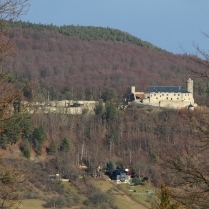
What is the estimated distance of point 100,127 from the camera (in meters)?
29.5

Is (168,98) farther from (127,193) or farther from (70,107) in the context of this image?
(127,193)

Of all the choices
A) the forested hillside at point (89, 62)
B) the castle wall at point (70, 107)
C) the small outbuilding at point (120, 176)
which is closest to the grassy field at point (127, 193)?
the small outbuilding at point (120, 176)

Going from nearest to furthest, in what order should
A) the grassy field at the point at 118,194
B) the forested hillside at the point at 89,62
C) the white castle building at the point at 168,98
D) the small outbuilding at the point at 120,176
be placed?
1. the grassy field at the point at 118,194
2. the small outbuilding at the point at 120,176
3. the white castle building at the point at 168,98
4. the forested hillside at the point at 89,62

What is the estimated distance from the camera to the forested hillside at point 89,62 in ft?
126

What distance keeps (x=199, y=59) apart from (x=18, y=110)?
161 centimetres

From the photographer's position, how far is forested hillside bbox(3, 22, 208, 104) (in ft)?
126

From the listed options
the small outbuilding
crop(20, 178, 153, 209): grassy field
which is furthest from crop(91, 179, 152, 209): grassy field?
the small outbuilding

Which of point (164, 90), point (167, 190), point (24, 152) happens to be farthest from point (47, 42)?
point (167, 190)

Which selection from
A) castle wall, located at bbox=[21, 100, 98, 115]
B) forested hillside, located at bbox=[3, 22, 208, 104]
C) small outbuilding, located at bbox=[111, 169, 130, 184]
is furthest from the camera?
forested hillside, located at bbox=[3, 22, 208, 104]

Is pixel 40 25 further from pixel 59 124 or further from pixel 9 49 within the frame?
pixel 9 49

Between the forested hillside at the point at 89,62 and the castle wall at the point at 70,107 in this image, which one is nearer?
the castle wall at the point at 70,107

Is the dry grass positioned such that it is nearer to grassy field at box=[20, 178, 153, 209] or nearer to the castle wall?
grassy field at box=[20, 178, 153, 209]

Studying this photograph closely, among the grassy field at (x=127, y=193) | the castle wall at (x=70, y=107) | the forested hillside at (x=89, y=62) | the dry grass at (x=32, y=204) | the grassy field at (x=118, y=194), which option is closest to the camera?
the dry grass at (x=32, y=204)

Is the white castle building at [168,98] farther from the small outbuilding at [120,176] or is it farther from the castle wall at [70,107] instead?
the small outbuilding at [120,176]
